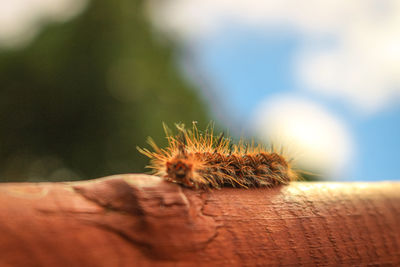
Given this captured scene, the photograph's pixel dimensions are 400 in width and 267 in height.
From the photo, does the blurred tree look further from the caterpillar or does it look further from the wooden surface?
the wooden surface

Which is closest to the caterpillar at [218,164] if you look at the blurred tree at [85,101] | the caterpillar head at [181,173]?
the caterpillar head at [181,173]

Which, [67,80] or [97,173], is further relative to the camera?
[67,80]

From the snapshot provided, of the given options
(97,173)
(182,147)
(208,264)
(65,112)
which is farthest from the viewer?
(65,112)

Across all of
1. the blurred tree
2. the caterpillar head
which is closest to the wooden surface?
the caterpillar head

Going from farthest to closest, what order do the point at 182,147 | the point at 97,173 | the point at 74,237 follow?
the point at 97,173, the point at 182,147, the point at 74,237

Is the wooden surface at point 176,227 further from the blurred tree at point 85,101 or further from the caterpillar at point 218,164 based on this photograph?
the blurred tree at point 85,101

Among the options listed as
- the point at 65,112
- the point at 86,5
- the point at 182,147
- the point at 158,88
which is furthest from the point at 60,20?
the point at 182,147

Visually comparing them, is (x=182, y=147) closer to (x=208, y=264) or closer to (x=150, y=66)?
(x=208, y=264)

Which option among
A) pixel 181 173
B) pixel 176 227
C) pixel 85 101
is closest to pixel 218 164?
pixel 181 173
